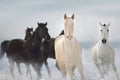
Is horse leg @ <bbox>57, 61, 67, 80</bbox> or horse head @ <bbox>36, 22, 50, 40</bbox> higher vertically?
horse head @ <bbox>36, 22, 50, 40</bbox>

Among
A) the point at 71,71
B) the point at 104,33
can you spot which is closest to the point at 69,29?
the point at 71,71

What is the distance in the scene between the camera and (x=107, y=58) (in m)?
3.72

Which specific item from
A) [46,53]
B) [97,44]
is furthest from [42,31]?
[97,44]

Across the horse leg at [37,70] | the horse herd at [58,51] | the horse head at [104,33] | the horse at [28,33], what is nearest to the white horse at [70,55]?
the horse herd at [58,51]

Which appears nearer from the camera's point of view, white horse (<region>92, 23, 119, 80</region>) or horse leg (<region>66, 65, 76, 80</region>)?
horse leg (<region>66, 65, 76, 80</region>)

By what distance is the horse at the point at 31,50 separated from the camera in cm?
380

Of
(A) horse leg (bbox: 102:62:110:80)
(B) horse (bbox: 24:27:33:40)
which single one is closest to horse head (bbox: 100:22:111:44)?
(A) horse leg (bbox: 102:62:110:80)

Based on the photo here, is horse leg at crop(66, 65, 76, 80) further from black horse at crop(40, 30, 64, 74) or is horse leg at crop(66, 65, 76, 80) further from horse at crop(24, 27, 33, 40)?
horse at crop(24, 27, 33, 40)

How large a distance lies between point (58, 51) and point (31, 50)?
2.32 ft

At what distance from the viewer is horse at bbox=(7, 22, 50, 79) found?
3796 millimetres

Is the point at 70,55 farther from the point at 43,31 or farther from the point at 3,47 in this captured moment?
the point at 3,47

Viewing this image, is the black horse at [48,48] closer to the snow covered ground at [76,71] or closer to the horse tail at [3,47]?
the snow covered ground at [76,71]

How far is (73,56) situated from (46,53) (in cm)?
67

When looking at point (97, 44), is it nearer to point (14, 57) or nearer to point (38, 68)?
point (38, 68)
